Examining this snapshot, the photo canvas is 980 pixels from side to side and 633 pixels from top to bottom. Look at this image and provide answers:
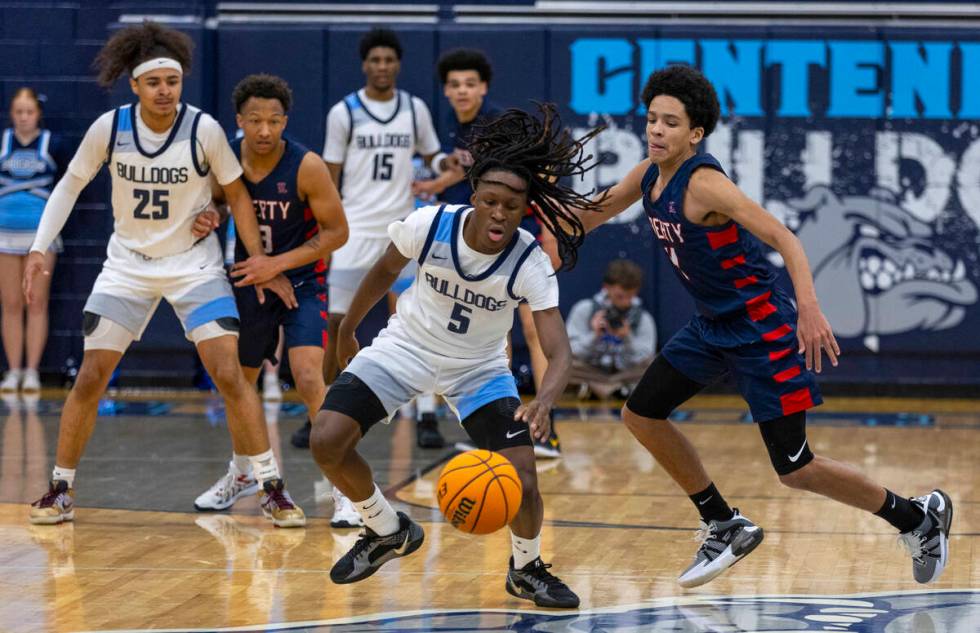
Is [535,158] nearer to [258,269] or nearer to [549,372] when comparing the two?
[549,372]

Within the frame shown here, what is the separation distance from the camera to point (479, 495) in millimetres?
4707

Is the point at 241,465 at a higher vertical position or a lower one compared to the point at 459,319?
lower

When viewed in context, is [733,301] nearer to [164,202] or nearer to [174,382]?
[164,202]

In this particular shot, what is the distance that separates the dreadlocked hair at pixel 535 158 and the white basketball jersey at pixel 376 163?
3.45 m

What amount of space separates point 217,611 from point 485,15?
7526 mm

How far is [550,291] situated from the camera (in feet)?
16.7

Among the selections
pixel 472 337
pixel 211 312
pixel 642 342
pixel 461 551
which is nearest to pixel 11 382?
pixel 642 342

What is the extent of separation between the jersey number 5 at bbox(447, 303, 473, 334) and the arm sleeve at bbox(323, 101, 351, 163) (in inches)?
144

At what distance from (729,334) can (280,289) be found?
2229 millimetres

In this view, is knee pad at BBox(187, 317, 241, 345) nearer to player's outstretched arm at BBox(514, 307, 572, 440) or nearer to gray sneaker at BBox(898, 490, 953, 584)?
player's outstretched arm at BBox(514, 307, 572, 440)

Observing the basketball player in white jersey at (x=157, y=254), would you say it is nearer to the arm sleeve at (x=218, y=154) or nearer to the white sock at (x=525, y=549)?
the arm sleeve at (x=218, y=154)

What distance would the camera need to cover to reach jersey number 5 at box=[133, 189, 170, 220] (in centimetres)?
647

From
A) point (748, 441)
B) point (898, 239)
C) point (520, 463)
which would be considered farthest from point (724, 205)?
point (898, 239)

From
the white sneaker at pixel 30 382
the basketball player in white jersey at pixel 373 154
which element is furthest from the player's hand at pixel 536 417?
the white sneaker at pixel 30 382
